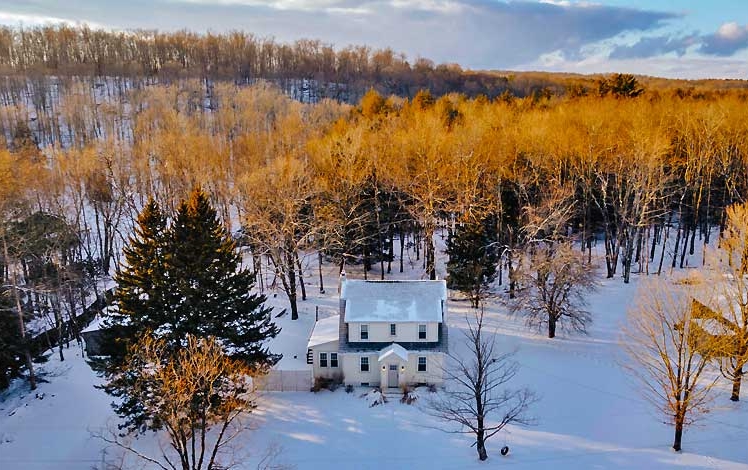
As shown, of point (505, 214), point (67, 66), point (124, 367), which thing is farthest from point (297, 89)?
point (124, 367)

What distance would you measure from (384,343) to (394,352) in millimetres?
1173

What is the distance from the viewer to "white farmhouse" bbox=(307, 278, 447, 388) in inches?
1051

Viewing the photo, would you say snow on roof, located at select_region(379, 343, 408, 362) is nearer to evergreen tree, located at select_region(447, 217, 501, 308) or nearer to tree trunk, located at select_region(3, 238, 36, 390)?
evergreen tree, located at select_region(447, 217, 501, 308)

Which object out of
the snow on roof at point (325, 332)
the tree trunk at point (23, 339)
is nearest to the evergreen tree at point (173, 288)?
the snow on roof at point (325, 332)

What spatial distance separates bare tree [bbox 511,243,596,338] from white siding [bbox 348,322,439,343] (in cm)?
719

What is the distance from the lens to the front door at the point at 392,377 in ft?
87.6

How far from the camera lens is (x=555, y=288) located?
29766mm

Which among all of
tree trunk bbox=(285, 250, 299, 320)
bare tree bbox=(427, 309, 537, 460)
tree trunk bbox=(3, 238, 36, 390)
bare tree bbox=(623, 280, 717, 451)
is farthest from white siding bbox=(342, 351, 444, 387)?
tree trunk bbox=(3, 238, 36, 390)

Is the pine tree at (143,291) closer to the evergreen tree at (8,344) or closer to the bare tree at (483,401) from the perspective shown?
the evergreen tree at (8,344)

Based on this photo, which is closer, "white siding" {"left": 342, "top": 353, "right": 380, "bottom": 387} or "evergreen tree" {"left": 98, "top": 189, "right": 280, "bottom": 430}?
"evergreen tree" {"left": 98, "top": 189, "right": 280, "bottom": 430}

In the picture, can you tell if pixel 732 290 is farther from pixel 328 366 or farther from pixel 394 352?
pixel 328 366

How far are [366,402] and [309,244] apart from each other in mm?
14444

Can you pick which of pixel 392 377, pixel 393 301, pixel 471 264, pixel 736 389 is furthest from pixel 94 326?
pixel 736 389

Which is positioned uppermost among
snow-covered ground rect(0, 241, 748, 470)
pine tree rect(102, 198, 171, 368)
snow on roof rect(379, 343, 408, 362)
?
pine tree rect(102, 198, 171, 368)
